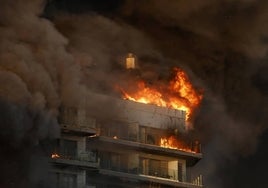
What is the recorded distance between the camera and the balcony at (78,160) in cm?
10575

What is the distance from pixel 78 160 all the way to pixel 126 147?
7437 mm

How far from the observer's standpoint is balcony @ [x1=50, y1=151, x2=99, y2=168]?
10575 centimetres

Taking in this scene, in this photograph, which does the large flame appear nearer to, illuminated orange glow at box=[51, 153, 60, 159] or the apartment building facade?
the apartment building facade

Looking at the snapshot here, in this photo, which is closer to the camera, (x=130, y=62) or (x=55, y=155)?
(x=55, y=155)

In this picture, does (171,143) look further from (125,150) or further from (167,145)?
(125,150)

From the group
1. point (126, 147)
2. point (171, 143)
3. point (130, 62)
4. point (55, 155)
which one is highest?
point (130, 62)

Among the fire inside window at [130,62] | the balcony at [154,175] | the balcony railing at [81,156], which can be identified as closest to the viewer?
the balcony railing at [81,156]

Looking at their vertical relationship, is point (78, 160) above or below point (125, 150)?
below

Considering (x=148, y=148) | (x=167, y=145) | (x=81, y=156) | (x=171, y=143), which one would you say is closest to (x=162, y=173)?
(x=167, y=145)

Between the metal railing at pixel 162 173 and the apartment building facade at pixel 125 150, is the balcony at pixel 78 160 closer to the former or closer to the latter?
the apartment building facade at pixel 125 150

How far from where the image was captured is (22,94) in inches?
3991

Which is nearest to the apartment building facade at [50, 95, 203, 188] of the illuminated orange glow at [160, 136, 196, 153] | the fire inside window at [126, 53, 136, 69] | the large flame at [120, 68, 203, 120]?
the illuminated orange glow at [160, 136, 196, 153]

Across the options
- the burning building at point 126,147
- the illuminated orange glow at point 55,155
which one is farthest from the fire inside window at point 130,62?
the illuminated orange glow at point 55,155

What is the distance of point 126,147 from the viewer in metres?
113
